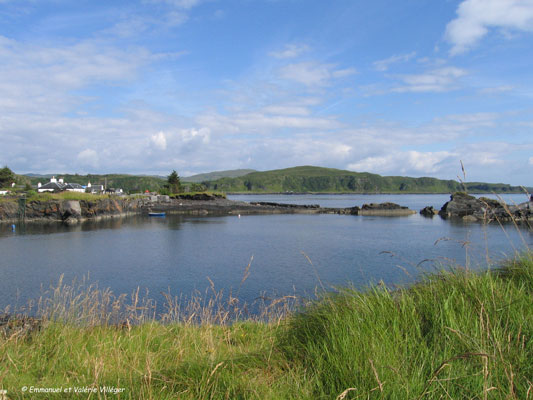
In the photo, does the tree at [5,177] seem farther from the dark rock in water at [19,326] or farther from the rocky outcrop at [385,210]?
the dark rock in water at [19,326]

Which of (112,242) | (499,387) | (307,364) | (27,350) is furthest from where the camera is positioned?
(112,242)

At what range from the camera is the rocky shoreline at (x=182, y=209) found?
61.3 m

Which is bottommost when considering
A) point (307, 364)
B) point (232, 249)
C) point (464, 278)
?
point (232, 249)

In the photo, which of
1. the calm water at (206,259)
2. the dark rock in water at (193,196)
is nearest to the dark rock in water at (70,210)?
the calm water at (206,259)

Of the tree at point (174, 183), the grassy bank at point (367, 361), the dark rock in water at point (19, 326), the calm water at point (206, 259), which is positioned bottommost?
the calm water at point (206, 259)

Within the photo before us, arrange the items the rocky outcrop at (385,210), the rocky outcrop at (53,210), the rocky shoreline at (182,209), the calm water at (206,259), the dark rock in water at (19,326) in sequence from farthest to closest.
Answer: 1. the rocky outcrop at (385,210)
2. the rocky shoreline at (182,209)
3. the rocky outcrop at (53,210)
4. the calm water at (206,259)
5. the dark rock in water at (19,326)

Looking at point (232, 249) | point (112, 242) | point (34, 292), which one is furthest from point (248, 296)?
point (112, 242)

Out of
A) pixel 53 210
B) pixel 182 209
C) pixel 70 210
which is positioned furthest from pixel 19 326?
pixel 182 209

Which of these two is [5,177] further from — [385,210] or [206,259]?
[385,210]

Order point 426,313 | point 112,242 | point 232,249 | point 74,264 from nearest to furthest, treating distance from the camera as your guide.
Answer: point 426,313 < point 74,264 < point 232,249 < point 112,242

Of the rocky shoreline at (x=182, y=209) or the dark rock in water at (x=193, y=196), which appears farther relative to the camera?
the dark rock in water at (x=193, y=196)

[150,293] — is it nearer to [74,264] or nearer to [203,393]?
[74,264]

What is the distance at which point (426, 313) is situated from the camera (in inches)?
169

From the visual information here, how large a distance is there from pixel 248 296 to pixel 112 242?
2786 centimetres
